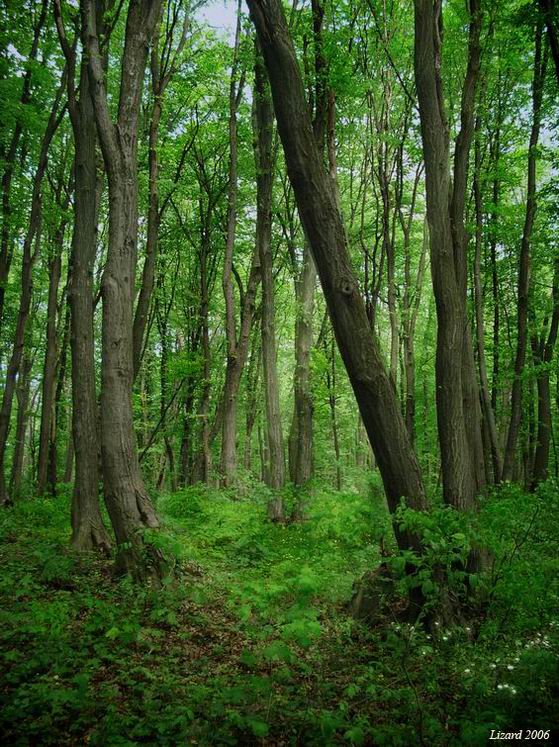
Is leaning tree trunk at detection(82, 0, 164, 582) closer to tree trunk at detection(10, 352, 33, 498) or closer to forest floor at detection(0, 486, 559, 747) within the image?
forest floor at detection(0, 486, 559, 747)

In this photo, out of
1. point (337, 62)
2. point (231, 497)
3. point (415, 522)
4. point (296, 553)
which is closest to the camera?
point (415, 522)

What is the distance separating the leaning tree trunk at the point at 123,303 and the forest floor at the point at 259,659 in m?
0.45

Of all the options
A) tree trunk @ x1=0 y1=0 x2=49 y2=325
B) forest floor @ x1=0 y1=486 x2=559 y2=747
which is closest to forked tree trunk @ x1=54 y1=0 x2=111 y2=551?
forest floor @ x1=0 y1=486 x2=559 y2=747

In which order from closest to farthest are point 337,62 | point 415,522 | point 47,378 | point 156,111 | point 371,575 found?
point 415,522 → point 371,575 → point 337,62 → point 156,111 → point 47,378

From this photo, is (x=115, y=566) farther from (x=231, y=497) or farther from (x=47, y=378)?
(x=47, y=378)

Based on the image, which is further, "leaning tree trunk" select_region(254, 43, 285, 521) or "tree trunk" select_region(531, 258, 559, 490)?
"tree trunk" select_region(531, 258, 559, 490)

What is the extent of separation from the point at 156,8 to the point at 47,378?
29.1 feet

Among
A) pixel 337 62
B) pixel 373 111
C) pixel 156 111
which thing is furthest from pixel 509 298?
pixel 156 111

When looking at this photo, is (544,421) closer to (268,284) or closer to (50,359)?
(268,284)

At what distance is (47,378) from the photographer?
41.8 ft

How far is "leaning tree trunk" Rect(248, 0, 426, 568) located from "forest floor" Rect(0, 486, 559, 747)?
1054mm

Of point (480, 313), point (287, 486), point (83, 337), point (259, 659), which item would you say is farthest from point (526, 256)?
point (259, 659)

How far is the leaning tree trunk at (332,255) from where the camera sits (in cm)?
460

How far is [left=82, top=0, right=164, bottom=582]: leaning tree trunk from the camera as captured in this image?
578cm
